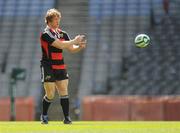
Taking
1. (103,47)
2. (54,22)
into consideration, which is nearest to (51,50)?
(54,22)

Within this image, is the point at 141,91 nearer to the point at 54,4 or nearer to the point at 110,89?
the point at 110,89

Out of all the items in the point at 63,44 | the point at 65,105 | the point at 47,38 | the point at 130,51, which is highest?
the point at 47,38

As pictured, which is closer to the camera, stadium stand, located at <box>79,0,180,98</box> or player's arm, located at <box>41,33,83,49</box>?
player's arm, located at <box>41,33,83,49</box>

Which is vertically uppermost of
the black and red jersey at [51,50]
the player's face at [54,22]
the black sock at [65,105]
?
the player's face at [54,22]

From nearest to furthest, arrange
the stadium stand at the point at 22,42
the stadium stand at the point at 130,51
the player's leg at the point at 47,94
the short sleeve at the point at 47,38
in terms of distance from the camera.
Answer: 1. the short sleeve at the point at 47,38
2. the player's leg at the point at 47,94
3. the stadium stand at the point at 130,51
4. the stadium stand at the point at 22,42

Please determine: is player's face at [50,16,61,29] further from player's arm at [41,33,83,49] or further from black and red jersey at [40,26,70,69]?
player's arm at [41,33,83,49]

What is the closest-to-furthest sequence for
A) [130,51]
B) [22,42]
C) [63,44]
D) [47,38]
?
1. [63,44]
2. [47,38]
3. [130,51]
4. [22,42]

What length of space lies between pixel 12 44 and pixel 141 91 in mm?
6103

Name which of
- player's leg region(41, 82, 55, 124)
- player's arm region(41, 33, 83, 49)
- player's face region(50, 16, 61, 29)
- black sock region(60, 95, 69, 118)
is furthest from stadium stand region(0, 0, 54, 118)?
player's arm region(41, 33, 83, 49)

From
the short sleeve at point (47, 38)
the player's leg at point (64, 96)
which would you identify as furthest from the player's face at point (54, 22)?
the player's leg at point (64, 96)

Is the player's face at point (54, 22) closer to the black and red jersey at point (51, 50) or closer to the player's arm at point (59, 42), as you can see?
the black and red jersey at point (51, 50)

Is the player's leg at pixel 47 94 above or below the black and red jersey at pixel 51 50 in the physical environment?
below

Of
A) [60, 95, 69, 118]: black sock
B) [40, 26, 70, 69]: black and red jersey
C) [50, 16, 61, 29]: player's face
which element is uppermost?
[50, 16, 61, 29]: player's face

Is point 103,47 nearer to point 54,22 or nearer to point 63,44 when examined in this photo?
point 54,22
